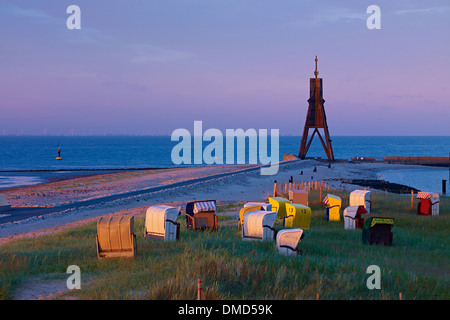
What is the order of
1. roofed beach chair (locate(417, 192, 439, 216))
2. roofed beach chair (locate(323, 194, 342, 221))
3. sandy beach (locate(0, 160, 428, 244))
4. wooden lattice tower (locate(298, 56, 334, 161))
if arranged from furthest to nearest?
wooden lattice tower (locate(298, 56, 334, 161))
roofed beach chair (locate(417, 192, 439, 216))
sandy beach (locate(0, 160, 428, 244))
roofed beach chair (locate(323, 194, 342, 221))

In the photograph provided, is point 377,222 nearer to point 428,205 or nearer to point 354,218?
point 354,218

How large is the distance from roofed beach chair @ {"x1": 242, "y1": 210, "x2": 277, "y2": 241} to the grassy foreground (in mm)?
694

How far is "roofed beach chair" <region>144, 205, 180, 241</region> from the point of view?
620 inches

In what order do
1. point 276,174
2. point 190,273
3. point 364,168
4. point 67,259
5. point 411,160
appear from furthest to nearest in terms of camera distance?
point 411,160 → point 364,168 → point 276,174 → point 67,259 → point 190,273

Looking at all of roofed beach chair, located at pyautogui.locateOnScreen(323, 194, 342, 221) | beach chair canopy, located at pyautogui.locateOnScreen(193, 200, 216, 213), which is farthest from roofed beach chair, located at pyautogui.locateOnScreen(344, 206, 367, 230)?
beach chair canopy, located at pyautogui.locateOnScreen(193, 200, 216, 213)

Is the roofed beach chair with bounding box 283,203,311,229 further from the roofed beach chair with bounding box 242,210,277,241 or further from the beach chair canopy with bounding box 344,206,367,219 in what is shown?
the roofed beach chair with bounding box 242,210,277,241

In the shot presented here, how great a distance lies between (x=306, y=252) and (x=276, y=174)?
137ft

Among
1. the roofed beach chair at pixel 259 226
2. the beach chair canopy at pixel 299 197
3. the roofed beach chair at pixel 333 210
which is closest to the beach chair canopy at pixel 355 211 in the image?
the roofed beach chair at pixel 333 210

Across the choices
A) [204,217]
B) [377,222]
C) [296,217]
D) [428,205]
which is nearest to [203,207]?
[204,217]

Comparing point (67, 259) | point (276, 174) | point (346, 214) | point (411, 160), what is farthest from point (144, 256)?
point (411, 160)

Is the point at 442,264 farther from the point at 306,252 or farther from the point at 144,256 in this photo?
the point at 144,256

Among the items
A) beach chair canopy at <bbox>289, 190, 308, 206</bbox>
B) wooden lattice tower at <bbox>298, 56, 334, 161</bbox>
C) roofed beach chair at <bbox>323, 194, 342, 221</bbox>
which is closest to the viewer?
roofed beach chair at <bbox>323, 194, 342, 221</bbox>

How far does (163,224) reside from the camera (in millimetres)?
15750
